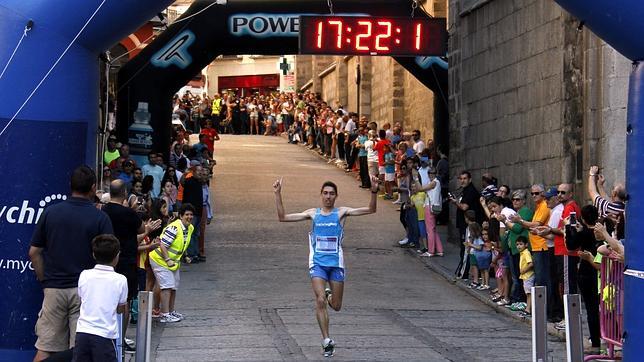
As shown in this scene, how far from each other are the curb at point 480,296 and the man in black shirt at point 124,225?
4.93 meters

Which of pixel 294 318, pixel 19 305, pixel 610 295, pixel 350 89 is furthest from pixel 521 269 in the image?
pixel 350 89

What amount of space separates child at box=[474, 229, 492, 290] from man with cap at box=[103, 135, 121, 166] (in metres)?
7.27

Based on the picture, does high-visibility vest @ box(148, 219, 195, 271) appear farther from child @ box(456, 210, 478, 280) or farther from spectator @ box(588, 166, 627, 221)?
spectator @ box(588, 166, 627, 221)

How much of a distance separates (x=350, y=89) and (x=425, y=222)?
2467 cm

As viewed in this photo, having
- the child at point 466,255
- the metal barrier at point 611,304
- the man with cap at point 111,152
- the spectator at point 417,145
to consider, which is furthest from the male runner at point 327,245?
the spectator at point 417,145

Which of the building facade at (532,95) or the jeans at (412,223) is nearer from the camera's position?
the building facade at (532,95)

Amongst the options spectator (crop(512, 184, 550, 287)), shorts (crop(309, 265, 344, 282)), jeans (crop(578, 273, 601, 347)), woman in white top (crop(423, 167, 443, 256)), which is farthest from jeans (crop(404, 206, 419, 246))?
jeans (crop(578, 273, 601, 347))

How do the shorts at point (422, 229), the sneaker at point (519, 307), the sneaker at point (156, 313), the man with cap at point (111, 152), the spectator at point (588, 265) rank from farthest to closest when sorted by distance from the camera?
the man with cap at point (111, 152) → the shorts at point (422, 229) → the sneaker at point (519, 307) → the sneaker at point (156, 313) → the spectator at point (588, 265)

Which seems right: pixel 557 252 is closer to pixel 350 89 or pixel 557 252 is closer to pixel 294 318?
pixel 294 318

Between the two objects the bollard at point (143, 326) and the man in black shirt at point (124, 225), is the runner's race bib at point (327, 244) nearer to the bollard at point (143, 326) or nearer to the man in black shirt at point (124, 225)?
the man in black shirt at point (124, 225)

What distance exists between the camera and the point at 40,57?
30.6 ft

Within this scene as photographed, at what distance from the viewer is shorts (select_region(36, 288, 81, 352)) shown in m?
8.65

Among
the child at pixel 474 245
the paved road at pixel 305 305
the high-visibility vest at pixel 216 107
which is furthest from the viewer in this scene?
the high-visibility vest at pixel 216 107

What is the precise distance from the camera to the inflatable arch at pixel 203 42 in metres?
23.8
